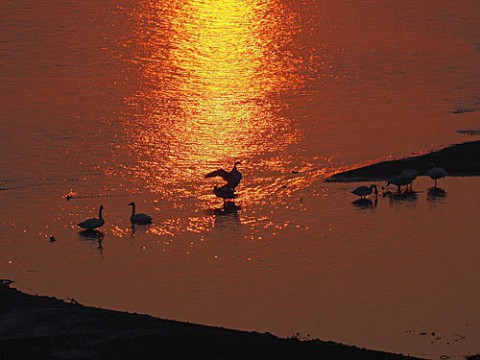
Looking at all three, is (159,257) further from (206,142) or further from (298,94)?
(298,94)

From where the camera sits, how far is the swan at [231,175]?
3403cm

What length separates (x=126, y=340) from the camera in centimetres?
2219

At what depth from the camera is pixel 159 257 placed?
93.5 ft

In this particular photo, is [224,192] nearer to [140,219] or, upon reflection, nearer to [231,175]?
[231,175]

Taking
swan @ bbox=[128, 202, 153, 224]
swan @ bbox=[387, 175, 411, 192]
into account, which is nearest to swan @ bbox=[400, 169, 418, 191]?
swan @ bbox=[387, 175, 411, 192]

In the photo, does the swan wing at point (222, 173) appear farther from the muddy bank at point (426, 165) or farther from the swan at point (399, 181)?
the swan at point (399, 181)

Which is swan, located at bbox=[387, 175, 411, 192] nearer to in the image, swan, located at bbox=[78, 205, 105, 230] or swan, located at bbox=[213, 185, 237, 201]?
swan, located at bbox=[213, 185, 237, 201]

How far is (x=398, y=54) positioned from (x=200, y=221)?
82.7 feet

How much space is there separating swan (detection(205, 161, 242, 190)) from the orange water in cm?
53

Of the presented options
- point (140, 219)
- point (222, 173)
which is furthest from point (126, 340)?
point (222, 173)

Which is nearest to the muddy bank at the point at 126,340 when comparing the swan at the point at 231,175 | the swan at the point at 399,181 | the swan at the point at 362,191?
the swan at the point at 231,175

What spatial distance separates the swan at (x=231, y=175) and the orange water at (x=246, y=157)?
0.53 m

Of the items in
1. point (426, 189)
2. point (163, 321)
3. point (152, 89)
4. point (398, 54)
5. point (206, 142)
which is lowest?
point (163, 321)

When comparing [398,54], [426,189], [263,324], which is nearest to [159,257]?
[263,324]
